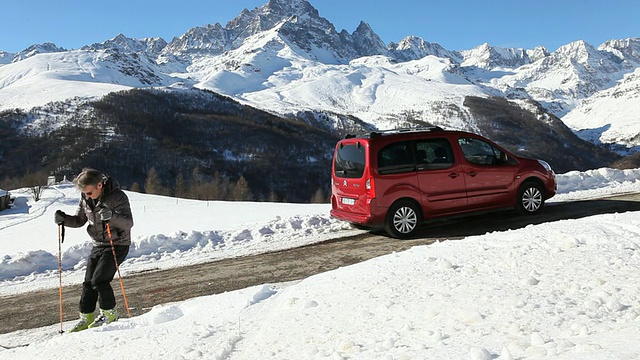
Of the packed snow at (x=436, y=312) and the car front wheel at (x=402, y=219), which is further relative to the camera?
the car front wheel at (x=402, y=219)

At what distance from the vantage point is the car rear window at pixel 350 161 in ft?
27.6

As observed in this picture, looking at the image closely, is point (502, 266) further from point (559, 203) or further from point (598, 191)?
point (598, 191)

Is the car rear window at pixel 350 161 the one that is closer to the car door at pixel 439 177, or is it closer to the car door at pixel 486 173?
the car door at pixel 439 177

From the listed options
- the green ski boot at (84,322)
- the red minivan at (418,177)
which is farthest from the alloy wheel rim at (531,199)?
the green ski boot at (84,322)

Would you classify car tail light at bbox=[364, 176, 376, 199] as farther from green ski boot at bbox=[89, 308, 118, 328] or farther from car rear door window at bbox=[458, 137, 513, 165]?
green ski boot at bbox=[89, 308, 118, 328]

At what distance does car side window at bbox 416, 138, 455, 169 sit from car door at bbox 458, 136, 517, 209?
0.32 metres

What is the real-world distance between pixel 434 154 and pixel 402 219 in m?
1.42

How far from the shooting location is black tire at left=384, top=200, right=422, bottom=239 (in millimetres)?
8355

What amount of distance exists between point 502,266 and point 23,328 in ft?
17.8

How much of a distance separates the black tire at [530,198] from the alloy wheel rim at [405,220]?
2558 mm

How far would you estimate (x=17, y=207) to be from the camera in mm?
24641

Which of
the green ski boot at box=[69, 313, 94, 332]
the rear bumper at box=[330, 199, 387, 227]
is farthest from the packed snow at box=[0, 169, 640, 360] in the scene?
the rear bumper at box=[330, 199, 387, 227]

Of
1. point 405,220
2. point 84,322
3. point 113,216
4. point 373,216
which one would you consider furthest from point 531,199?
point 84,322

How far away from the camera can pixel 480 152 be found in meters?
8.97
